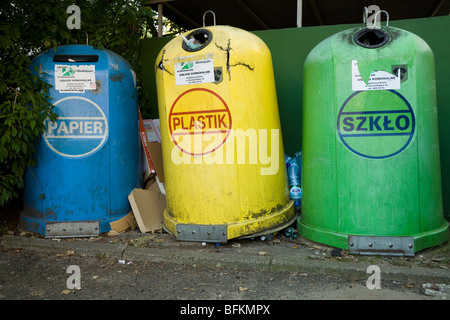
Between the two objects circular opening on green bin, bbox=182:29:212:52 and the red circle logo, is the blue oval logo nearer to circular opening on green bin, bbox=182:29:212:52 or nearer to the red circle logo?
the red circle logo

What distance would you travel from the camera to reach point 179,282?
226cm

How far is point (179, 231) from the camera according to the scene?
270 cm

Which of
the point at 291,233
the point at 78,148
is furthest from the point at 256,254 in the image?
the point at 78,148

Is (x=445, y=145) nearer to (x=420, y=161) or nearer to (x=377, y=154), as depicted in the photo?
(x=420, y=161)

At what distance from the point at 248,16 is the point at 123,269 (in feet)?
15.1

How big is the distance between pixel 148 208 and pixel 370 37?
87.8 inches

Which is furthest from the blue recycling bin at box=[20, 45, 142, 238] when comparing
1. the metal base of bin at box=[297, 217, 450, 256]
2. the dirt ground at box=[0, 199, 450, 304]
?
the metal base of bin at box=[297, 217, 450, 256]

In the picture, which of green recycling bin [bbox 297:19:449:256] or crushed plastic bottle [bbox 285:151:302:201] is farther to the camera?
crushed plastic bottle [bbox 285:151:302:201]

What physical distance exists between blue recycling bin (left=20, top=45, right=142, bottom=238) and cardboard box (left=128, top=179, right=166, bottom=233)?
0.17 m

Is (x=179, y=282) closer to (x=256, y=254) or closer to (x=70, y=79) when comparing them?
(x=256, y=254)

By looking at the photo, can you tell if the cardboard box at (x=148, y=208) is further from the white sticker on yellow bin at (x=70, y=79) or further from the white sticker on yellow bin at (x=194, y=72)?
the white sticker on yellow bin at (x=194, y=72)

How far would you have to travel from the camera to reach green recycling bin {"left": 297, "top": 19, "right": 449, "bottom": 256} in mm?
2398

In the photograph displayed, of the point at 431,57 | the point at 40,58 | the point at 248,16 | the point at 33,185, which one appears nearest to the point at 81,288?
the point at 33,185

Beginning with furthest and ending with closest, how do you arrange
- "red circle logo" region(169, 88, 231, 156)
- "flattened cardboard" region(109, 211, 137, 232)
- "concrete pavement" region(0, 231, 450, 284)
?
1. "flattened cardboard" region(109, 211, 137, 232)
2. "red circle logo" region(169, 88, 231, 156)
3. "concrete pavement" region(0, 231, 450, 284)
